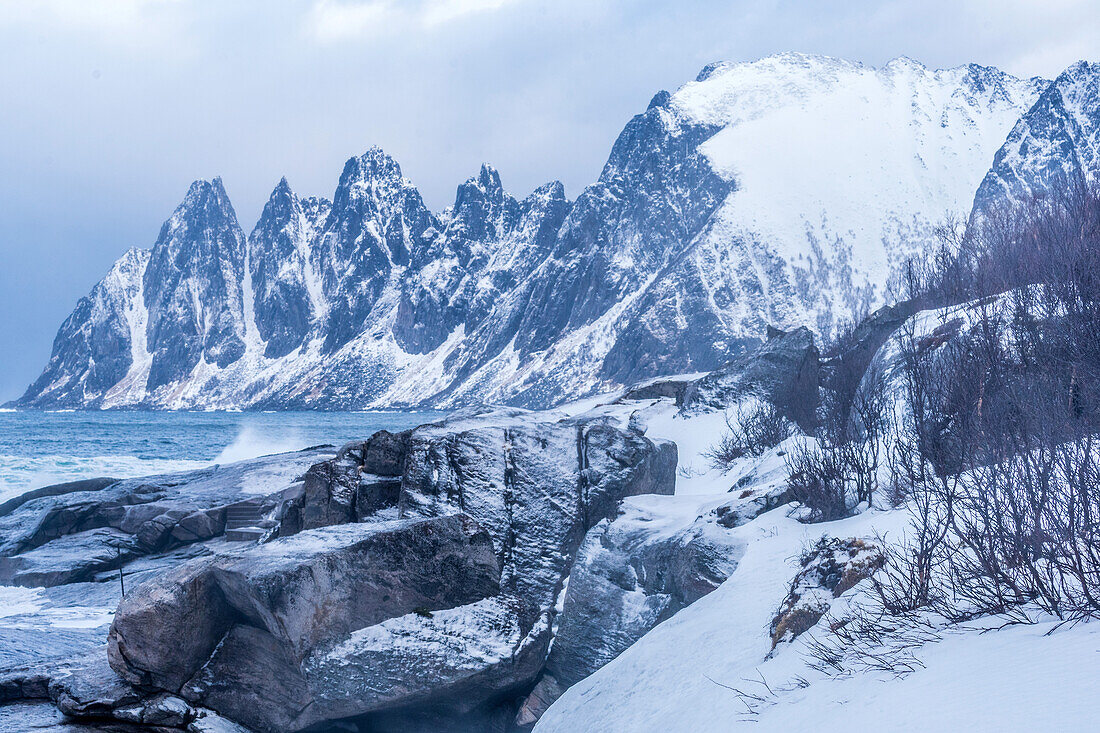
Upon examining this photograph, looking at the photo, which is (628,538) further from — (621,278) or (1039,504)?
(621,278)

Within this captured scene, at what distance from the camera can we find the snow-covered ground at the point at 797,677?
11.5ft

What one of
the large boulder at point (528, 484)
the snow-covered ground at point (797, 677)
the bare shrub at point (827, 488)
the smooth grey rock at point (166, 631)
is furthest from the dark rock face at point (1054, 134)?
the smooth grey rock at point (166, 631)

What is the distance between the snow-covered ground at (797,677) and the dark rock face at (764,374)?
48.0 ft

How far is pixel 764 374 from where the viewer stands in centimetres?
2414

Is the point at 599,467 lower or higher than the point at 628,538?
higher

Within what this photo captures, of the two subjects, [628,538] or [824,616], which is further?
[628,538]

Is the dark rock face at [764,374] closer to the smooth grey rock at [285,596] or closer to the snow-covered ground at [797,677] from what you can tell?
the snow-covered ground at [797,677]

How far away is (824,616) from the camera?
18.7 ft

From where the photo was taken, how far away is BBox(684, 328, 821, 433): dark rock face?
23.2 meters

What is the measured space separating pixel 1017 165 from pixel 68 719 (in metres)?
133

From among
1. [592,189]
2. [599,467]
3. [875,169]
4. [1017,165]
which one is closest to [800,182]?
[875,169]

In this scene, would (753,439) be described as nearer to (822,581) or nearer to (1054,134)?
(822,581)

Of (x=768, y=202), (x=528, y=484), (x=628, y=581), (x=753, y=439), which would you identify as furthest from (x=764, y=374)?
(x=768, y=202)

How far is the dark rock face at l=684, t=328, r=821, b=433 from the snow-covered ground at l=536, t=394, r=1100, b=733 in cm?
1462
